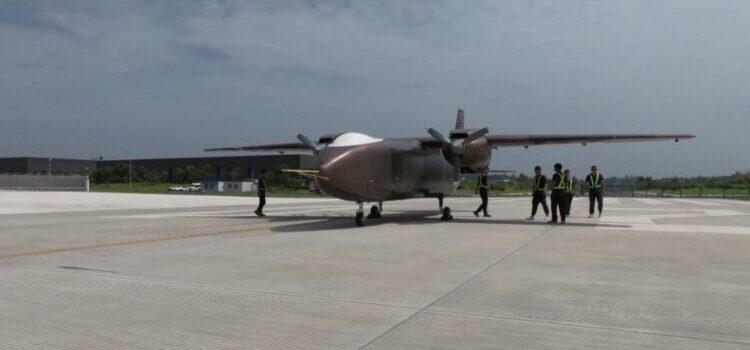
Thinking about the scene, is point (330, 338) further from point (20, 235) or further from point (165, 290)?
point (20, 235)

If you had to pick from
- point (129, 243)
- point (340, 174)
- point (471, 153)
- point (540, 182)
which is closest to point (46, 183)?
point (471, 153)

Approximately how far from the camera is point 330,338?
457cm

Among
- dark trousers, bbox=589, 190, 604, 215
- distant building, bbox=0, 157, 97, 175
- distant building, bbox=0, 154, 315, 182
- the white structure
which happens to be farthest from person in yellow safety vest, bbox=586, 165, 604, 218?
distant building, bbox=0, 157, 97, 175

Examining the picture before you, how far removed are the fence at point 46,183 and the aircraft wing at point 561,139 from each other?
56277 millimetres

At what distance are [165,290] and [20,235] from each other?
8.93 m

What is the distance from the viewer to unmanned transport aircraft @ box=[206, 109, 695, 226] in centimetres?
1504

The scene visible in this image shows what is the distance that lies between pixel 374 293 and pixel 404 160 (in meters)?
11.6

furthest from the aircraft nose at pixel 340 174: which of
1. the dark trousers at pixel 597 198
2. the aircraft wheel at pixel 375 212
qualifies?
the dark trousers at pixel 597 198

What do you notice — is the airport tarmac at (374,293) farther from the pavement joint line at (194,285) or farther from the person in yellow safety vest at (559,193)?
A: the person in yellow safety vest at (559,193)

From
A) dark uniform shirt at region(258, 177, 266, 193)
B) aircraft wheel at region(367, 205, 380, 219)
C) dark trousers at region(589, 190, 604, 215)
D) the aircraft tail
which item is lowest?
aircraft wheel at region(367, 205, 380, 219)

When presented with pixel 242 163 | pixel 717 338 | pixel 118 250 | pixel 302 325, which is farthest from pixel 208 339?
pixel 242 163

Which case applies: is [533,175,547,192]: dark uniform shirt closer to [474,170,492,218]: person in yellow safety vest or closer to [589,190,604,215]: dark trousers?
[474,170,492,218]: person in yellow safety vest

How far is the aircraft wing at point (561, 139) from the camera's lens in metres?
19.8

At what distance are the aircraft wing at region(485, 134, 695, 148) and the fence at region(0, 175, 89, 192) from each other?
5628 centimetres
